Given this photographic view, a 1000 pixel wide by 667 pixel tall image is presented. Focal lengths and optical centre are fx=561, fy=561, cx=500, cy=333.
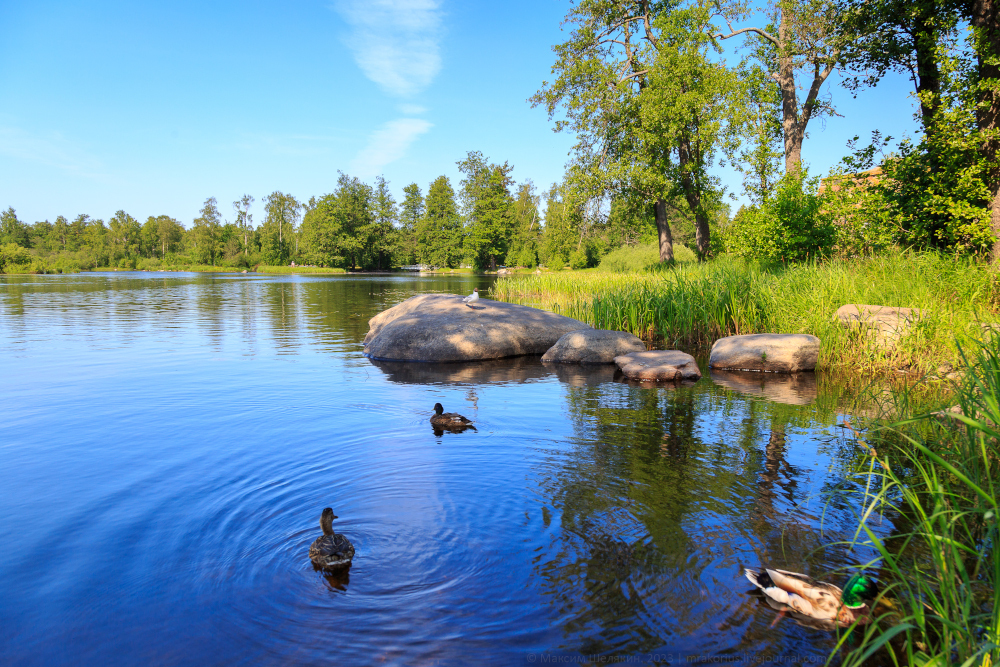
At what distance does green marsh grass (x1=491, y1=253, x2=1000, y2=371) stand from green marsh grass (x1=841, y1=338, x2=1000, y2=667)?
12.9ft

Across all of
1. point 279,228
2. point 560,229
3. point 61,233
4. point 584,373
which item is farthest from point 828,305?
point 61,233

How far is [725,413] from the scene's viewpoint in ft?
28.0

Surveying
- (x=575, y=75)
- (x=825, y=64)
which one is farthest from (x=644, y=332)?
(x=575, y=75)

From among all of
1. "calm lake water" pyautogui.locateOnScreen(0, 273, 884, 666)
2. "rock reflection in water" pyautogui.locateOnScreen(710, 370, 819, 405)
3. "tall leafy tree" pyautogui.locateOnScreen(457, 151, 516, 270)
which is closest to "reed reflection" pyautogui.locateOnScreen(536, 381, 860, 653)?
"calm lake water" pyautogui.locateOnScreen(0, 273, 884, 666)

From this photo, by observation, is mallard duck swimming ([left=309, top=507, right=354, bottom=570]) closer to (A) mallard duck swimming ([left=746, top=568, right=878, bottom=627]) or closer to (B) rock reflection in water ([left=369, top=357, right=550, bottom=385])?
(A) mallard duck swimming ([left=746, top=568, right=878, bottom=627])

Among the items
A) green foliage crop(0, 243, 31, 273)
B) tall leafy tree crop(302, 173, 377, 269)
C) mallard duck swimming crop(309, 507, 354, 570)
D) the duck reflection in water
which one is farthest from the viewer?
tall leafy tree crop(302, 173, 377, 269)

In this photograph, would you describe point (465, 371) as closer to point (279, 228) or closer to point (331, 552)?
point (331, 552)

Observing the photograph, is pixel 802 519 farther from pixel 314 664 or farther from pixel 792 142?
pixel 792 142

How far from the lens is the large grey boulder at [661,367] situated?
438 inches

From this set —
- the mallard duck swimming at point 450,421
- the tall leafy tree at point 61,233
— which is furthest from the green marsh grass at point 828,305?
the tall leafy tree at point 61,233

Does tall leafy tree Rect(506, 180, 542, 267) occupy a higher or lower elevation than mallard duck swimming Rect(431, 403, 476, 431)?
higher

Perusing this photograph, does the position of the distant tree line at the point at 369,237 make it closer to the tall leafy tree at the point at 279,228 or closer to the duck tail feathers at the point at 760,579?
the tall leafy tree at the point at 279,228

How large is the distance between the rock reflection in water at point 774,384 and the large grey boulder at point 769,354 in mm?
175

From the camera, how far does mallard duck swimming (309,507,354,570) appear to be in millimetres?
4137
